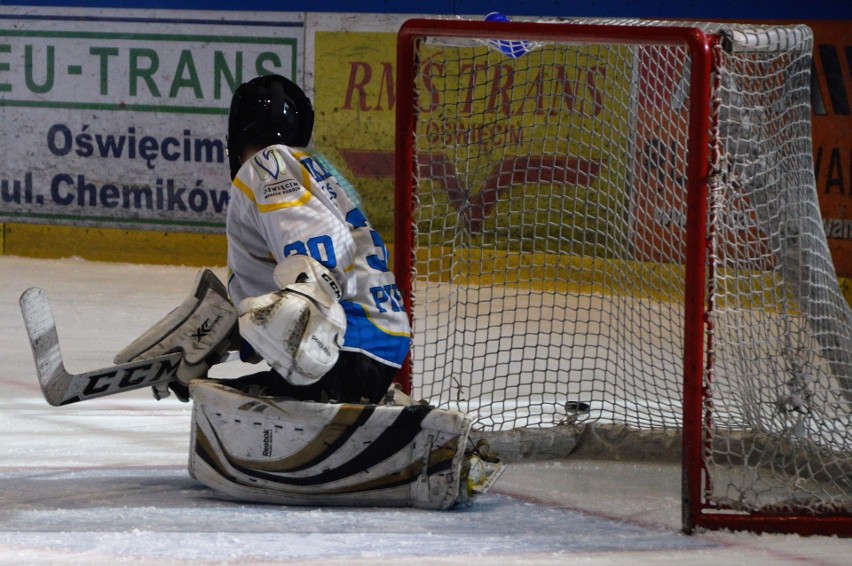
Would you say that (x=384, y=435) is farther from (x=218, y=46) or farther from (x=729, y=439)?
(x=218, y=46)

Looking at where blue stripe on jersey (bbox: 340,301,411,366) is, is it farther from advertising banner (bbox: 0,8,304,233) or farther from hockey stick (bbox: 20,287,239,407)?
advertising banner (bbox: 0,8,304,233)

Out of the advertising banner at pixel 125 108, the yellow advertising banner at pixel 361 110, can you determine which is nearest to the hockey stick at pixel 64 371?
the yellow advertising banner at pixel 361 110

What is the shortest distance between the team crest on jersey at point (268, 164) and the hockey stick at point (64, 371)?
477 millimetres

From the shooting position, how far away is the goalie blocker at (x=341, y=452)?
2.55 meters

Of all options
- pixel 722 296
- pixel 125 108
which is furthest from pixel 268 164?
pixel 125 108

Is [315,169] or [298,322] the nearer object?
[298,322]

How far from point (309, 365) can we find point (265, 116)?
59cm

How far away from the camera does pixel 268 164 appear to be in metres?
2.55

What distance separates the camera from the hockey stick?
270 cm

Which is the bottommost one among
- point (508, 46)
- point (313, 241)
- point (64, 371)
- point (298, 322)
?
point (64, 371)

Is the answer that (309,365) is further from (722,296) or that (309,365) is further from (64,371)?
(722,296)

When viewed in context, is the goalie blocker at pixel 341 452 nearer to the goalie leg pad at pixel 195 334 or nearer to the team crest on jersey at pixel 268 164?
the goalie leg pad at pixel 195 334

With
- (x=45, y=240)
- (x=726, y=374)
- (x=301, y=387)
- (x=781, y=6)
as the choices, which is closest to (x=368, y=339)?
(x=301, y=387)

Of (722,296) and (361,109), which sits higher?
(361,109)
